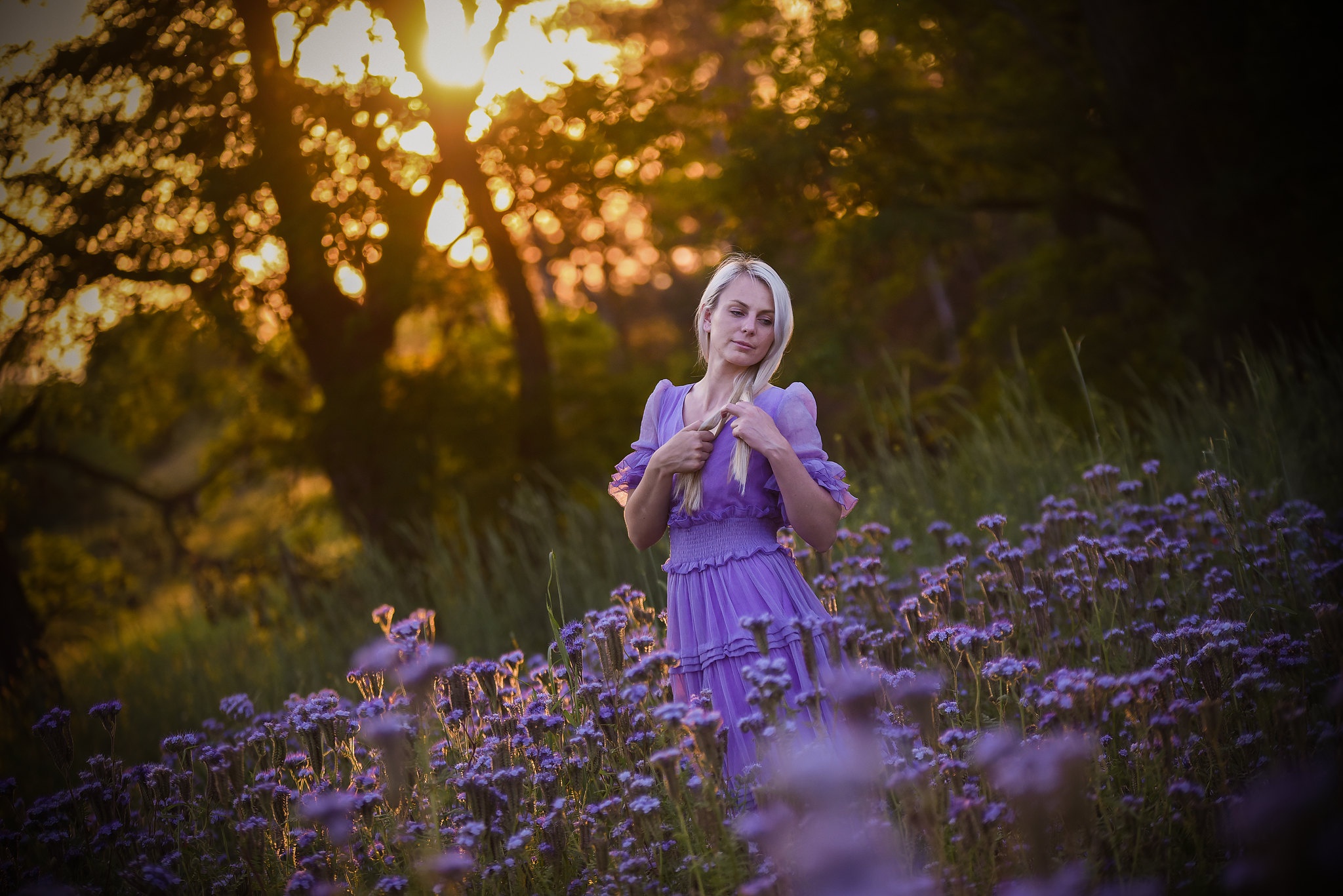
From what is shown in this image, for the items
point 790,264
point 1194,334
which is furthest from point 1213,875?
point 790,264

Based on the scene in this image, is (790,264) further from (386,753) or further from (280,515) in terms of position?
(386,753)

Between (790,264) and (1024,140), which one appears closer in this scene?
(1024,140)

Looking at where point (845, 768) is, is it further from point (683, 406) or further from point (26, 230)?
point (26, 230)

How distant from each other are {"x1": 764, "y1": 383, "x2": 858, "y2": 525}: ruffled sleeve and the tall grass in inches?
71.8

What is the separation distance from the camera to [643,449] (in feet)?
10.6

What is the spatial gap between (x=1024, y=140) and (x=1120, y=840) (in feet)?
30.5

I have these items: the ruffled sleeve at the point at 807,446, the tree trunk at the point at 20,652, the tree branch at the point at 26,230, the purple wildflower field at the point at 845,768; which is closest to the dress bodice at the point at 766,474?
the ruffled sleeve at the point at 807,446

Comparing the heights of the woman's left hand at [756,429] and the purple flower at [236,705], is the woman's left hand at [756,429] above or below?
above

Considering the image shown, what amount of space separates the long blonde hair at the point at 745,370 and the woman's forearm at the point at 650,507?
0.26 feet

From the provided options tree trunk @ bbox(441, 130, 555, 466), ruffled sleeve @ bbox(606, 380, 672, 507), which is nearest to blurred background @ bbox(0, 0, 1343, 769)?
tree trunk @ bbox(441, 130, 555, 466)

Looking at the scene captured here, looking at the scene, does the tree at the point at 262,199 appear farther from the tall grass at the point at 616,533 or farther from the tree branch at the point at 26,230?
the tall grass at the point at 616,533

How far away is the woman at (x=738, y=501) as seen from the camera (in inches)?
108

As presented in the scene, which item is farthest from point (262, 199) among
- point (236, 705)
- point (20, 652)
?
point (236, 705)

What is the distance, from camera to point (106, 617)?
10484 millimetres
